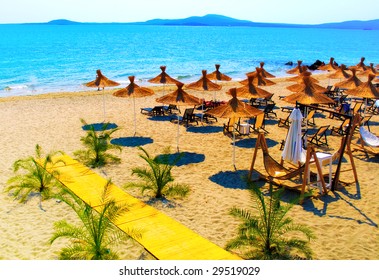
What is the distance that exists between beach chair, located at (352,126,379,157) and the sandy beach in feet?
0.84

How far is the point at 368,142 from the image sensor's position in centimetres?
1108

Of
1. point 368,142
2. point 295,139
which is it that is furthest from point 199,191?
point 368,142

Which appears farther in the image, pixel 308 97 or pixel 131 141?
Answer: pixel 131 141

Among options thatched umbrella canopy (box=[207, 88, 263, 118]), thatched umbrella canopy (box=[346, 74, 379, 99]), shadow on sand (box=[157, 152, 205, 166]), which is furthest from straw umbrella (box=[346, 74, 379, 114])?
shadow on sand (box=[157, 152, 205, 166])

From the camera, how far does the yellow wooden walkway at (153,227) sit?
20.3 ft

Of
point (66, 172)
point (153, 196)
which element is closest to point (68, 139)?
point (66, 172)

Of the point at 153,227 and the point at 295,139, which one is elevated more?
the point at 295,139

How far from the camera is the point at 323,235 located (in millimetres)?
7012

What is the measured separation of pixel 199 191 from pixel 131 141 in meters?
4.77

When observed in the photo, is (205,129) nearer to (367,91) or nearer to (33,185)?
(367,91)

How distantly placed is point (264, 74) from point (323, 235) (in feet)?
46.6

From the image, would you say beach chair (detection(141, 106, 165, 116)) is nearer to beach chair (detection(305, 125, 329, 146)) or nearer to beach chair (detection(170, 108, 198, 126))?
beach chair (detection(170, 108, 198, 126))

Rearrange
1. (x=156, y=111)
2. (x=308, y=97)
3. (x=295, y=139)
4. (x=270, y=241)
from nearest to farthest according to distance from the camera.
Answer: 1. (x=270, y=241)
2. (x=295, y=139)
3. (x=308, y=97)
4. (x=156, y=111)

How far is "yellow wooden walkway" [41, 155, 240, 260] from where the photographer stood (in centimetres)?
620
